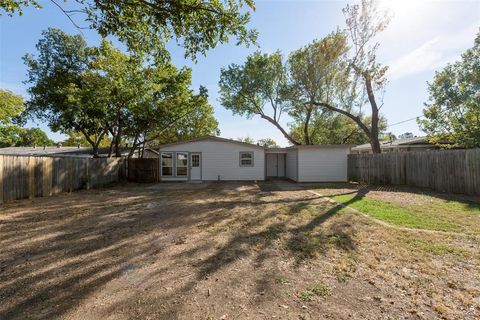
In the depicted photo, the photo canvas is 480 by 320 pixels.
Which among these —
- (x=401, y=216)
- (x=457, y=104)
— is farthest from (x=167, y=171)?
(x=457, y=104)

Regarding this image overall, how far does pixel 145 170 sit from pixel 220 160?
5448 millimetres

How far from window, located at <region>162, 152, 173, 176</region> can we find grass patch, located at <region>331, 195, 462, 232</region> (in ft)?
40.9

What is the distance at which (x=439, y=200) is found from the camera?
29.3 ft

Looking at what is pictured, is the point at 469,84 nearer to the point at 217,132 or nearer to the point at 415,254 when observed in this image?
the point at 415,254

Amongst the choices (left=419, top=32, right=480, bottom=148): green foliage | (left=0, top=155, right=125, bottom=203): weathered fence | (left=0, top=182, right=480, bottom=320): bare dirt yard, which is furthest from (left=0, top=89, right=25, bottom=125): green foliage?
(left=419, top=32, right=480, bottom=148): green foliage

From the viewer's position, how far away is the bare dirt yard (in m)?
2.62

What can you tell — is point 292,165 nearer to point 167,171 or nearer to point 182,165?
point 182,165

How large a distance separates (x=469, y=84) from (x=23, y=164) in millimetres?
25447

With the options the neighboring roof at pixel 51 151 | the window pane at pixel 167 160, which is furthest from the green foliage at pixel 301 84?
the neighboring roof at pixel 51 151

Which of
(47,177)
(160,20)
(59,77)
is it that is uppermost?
(59,77)

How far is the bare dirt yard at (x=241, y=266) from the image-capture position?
103 inches

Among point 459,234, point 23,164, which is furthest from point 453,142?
point 23,164

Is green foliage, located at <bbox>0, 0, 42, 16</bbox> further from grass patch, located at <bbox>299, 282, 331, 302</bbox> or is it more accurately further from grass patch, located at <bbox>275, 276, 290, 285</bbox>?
grass patch, located at <bbox>299, 282, 331, 302</bbox>

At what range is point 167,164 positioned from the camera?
18016 millimetres
